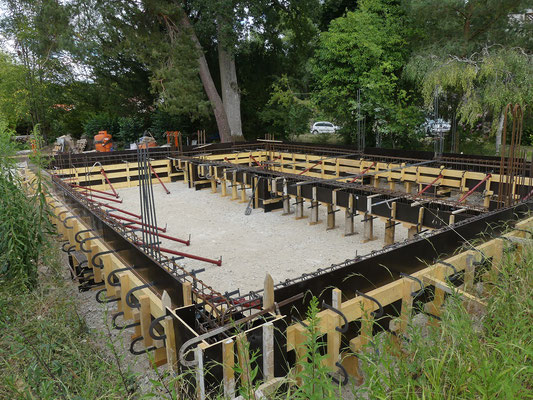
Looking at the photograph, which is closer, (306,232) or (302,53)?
(306,232)

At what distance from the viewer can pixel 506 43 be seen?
13211 millimetres

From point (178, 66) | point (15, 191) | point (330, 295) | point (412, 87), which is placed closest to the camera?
point (330, 295)

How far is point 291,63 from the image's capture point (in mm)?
22344

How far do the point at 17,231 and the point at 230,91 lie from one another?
17081 millimetres

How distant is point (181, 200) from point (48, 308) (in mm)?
7727

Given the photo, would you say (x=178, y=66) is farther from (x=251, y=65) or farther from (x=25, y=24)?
(x=25, y=24)

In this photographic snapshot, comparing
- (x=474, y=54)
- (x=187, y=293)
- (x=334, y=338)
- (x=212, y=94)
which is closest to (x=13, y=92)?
(x=212, y=94)

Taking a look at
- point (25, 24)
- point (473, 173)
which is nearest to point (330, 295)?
point (473, 173)

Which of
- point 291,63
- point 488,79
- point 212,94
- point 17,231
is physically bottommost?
point 17,231

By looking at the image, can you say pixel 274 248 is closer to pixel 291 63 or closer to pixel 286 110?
pixel 286 110

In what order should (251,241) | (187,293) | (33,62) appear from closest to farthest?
1. (187,293)
2. (251,241)
3. (33,62)

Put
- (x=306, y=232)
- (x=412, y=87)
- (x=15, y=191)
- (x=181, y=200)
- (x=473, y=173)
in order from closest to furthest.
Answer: (x=15, y=191) → (x=306, y=232) → (x=473, y=173) → (x=181, y=200) → (x=412, y=87)

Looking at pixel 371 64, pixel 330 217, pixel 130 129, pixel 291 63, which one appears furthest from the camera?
pixel 130 129

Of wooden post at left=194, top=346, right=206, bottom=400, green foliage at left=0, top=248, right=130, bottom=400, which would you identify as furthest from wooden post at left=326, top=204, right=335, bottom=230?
wooden post at left=194, top=346, right=206, bottom=400
